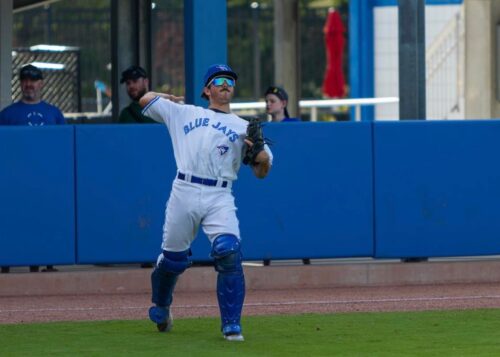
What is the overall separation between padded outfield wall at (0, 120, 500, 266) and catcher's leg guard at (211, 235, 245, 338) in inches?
148

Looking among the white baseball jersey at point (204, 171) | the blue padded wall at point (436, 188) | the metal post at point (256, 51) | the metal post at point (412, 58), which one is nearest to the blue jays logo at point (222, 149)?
the white baseball jersey at point (204, 171)

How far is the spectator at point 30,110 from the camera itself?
1356 cm

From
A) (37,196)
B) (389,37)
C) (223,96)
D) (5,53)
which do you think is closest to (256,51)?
(389,37)

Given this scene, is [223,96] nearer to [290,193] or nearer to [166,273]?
[166,273]

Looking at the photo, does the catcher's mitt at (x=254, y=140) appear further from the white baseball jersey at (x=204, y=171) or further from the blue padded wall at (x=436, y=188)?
the blue padded wall at (x=436, y=188)

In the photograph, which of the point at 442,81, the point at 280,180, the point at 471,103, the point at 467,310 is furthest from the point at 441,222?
the point at 442,81

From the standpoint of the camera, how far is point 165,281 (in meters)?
9.92

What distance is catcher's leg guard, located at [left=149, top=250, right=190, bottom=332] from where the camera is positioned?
9797 mm

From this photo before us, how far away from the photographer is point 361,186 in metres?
13.5

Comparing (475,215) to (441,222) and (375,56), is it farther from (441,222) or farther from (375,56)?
(375,56)

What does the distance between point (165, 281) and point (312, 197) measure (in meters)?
3.72

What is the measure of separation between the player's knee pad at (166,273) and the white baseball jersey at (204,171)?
68 millimetres

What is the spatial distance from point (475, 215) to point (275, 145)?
2.06 meters

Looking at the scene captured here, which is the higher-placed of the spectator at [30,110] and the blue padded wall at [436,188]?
the spectator at [30,110]
